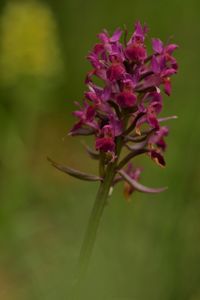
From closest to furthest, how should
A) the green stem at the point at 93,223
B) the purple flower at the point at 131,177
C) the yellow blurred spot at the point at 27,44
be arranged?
the green stem at the point at 93,223
the purple flower at the point at 131,177
the yellow blurred spot at the point at 27,44

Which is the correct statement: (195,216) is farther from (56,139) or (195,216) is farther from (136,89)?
(56,139)

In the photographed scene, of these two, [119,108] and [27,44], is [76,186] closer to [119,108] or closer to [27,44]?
[27,44]

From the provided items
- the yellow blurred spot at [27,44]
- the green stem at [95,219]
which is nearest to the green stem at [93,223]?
the green stem at [95,219]

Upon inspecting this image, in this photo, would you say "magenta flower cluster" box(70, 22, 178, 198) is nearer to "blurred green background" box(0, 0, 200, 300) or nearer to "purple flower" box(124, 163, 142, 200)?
"purple flower" box(124, 163, 142, 200)

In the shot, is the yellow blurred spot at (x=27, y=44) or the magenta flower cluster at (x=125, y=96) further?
the yellow blurred spot at (x=27, y=44)

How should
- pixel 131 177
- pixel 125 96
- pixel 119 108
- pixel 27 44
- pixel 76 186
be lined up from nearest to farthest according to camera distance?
1. pixel 125 96
2. pixel 119 108
3. pixel 131 177
4. pixel 76 186
5. pixel 27 44

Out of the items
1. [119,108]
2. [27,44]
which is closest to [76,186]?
[27,44]

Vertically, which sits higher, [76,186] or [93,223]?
[93,223]

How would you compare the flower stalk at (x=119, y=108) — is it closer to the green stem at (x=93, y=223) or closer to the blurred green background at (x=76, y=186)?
the green stem at (x=93, y=223)
